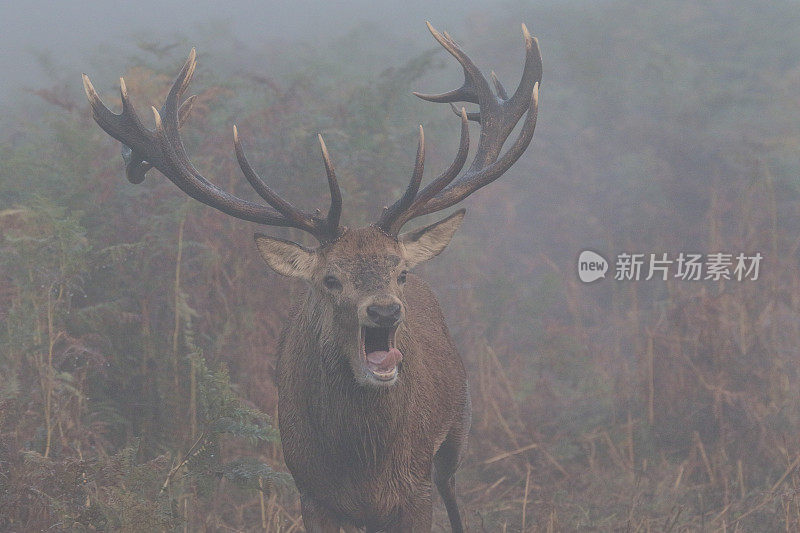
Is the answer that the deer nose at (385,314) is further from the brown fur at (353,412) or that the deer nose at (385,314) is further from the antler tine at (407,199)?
the antler tine at (407,199)

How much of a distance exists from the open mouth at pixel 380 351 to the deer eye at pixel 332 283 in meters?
0.25

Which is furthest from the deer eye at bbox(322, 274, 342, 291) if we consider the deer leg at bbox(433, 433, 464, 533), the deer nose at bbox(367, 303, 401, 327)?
the deer leg at bbox(433, 433, 464, 533)

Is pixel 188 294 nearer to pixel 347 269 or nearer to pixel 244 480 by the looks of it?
pixel 244 480

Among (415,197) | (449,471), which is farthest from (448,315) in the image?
(415,197)

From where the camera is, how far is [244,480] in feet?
14.3

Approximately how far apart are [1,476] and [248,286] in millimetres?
2939

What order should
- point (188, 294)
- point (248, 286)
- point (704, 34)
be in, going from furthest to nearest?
point (704, 34), point (248, 286), point (188, 294)

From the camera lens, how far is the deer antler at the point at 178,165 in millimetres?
3955

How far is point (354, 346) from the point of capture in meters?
3.65

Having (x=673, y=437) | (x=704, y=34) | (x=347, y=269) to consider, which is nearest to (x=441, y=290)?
(x=673, y=437)

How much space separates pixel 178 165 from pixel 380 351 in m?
1.48

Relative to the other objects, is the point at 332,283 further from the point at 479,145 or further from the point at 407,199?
the point at 479,145

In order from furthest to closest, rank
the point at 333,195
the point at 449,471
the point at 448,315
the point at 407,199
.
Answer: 1. the point at 448,315
2. the point at 449,471
3. the point at 407,199
4. the point at 333,195

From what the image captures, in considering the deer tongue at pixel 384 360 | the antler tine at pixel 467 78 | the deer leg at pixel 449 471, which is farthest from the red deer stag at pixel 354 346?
the antler tine at pixel 467 78
